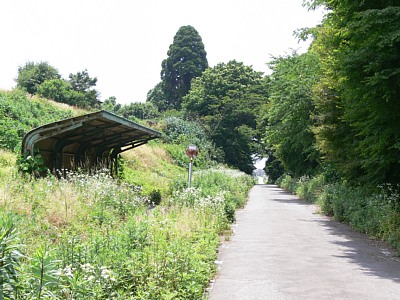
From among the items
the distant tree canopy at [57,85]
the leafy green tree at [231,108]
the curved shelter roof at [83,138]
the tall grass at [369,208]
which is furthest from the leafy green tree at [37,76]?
the tall grass at [369,208]

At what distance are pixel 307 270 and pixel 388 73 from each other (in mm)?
4890

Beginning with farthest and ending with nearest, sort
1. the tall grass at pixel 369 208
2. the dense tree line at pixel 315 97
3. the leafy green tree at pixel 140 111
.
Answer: the leafy green tree at pixel 140 111, the tall grass at pixel 369 208, the dense tree line at pixel 315 97

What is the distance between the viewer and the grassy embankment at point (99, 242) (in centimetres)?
402

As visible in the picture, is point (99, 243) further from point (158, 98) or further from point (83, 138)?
point (158, 98)

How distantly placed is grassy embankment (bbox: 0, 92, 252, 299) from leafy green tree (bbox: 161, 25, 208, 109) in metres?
60.1

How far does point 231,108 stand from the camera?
6181cm

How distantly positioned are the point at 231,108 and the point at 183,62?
17.4 metres

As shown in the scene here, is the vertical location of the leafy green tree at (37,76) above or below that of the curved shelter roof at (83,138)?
above

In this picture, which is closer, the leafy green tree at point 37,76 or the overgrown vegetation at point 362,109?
the overgrown vegetation at point 362,109

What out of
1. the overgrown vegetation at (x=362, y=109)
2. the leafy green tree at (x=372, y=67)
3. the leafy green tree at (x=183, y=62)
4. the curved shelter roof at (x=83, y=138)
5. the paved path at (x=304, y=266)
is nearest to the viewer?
the paved path at (x=304, y=266)

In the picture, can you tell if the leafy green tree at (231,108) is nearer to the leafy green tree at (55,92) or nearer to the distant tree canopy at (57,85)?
the distant tree canopy at (57,85)

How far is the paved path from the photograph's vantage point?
6.77 m

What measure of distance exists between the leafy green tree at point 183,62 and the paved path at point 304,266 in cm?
6316

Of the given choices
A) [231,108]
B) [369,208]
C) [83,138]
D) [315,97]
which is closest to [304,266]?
[369,208]
